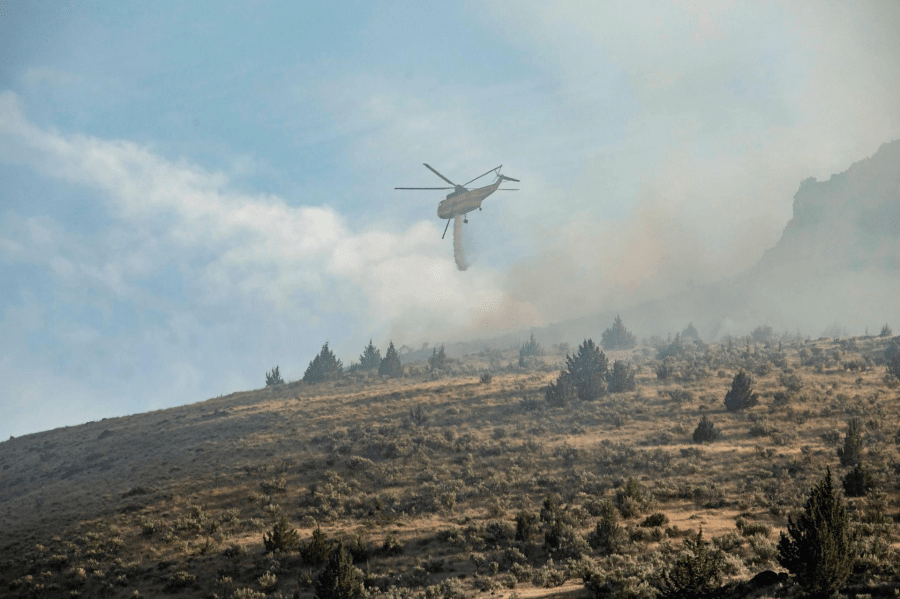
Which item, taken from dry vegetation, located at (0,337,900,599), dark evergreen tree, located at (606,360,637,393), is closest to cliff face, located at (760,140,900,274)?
dry vegetation, located at (0,337,900,599)

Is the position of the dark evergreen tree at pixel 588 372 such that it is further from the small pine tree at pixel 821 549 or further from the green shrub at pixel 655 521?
the small pine tree at pixel 821 549

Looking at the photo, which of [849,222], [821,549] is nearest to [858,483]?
[821,549]

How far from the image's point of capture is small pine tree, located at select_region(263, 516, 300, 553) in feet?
73.9

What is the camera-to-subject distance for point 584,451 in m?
32.4

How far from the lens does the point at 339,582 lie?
17.8 m

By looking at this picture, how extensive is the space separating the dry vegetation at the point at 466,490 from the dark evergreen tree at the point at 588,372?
1511 millimetres

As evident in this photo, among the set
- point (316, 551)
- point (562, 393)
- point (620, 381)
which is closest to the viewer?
point (316, 551)

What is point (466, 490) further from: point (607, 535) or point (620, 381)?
point (620, 381)

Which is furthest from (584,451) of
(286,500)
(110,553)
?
(110,553)

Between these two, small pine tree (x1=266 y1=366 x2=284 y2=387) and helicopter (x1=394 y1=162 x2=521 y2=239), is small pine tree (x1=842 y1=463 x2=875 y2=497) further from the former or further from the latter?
small pine tree (x1=266 y1=366 x2=284 y2=387)

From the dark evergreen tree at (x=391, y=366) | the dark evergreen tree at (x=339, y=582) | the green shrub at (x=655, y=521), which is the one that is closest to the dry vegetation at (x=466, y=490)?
the green shrub at (x=655, y=521)

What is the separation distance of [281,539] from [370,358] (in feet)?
186

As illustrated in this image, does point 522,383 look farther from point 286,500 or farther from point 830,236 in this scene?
point 830,236

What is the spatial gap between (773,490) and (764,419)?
42.3ft
